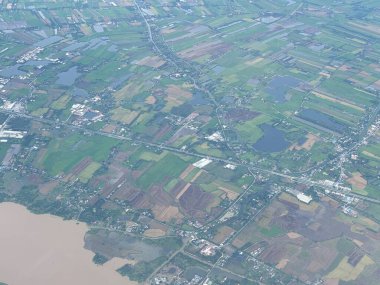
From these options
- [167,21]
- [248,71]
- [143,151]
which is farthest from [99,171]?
[167,21]

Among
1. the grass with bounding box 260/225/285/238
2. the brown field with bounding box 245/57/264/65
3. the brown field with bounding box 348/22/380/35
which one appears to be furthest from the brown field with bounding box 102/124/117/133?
the brown field with bounding box 348/22/380/35

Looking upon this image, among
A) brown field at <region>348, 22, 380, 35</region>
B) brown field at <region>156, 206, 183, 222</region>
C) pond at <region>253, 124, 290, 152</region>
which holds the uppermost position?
brown field at <region>156, 206, 183, 222</region>

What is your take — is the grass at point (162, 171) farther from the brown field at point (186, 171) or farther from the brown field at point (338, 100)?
the brown field at point (338, 100)

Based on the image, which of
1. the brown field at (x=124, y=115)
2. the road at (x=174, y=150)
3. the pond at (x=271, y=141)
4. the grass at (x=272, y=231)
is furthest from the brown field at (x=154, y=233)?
the brown field at (x=124, y=115)

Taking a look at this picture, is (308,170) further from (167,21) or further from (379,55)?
(167,21)

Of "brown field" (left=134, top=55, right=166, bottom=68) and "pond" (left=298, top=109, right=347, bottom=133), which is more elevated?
"brown field" (left=134, top=55, right=166, bottom=68)

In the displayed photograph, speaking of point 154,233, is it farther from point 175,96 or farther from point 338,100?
point 338,100

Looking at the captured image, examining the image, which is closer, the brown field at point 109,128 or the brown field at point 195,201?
the brown field at point 195,201

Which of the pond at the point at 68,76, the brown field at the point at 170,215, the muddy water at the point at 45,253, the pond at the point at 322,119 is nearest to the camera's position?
the muddy water at the point at 45,253

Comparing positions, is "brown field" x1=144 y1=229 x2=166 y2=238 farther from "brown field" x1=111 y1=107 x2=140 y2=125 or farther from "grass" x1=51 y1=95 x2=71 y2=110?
"grass" x1=51 y1=95 x2=71 y2=110
